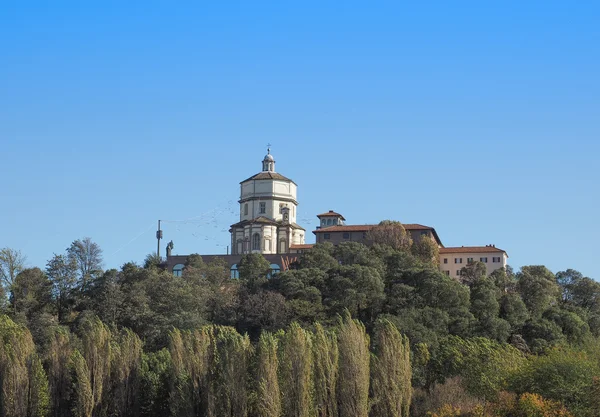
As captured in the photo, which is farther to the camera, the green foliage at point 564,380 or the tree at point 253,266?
the tree at point 253,266

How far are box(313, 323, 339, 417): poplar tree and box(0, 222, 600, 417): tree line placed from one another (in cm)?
8

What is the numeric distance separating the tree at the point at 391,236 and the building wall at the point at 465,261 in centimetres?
667

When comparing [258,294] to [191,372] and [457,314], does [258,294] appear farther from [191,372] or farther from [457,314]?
[191,372]

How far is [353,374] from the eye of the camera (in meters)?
45.2

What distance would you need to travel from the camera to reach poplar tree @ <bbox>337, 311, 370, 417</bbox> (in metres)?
44.8

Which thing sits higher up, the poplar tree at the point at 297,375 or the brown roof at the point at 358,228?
the brown roof at the point at 358,228

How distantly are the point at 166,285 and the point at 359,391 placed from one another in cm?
2653

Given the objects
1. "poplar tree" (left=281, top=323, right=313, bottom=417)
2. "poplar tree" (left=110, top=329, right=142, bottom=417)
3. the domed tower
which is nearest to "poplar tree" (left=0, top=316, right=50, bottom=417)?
"poplar tree" (left=110, top=329, right=142, bottom=417)

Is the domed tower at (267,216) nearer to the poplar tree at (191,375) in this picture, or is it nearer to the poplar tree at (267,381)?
the poplar tree at (191,375)

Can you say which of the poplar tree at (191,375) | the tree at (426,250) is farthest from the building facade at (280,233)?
the poplar tree at (191,375)

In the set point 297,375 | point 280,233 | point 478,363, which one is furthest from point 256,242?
point 297,375

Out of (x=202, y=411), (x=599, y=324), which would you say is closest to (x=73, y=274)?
(x=202, y=411)

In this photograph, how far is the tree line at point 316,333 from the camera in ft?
149

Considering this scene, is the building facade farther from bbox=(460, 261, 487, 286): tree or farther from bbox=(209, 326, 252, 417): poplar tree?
bbox=(209, 326, 252, 417): poplar tree
